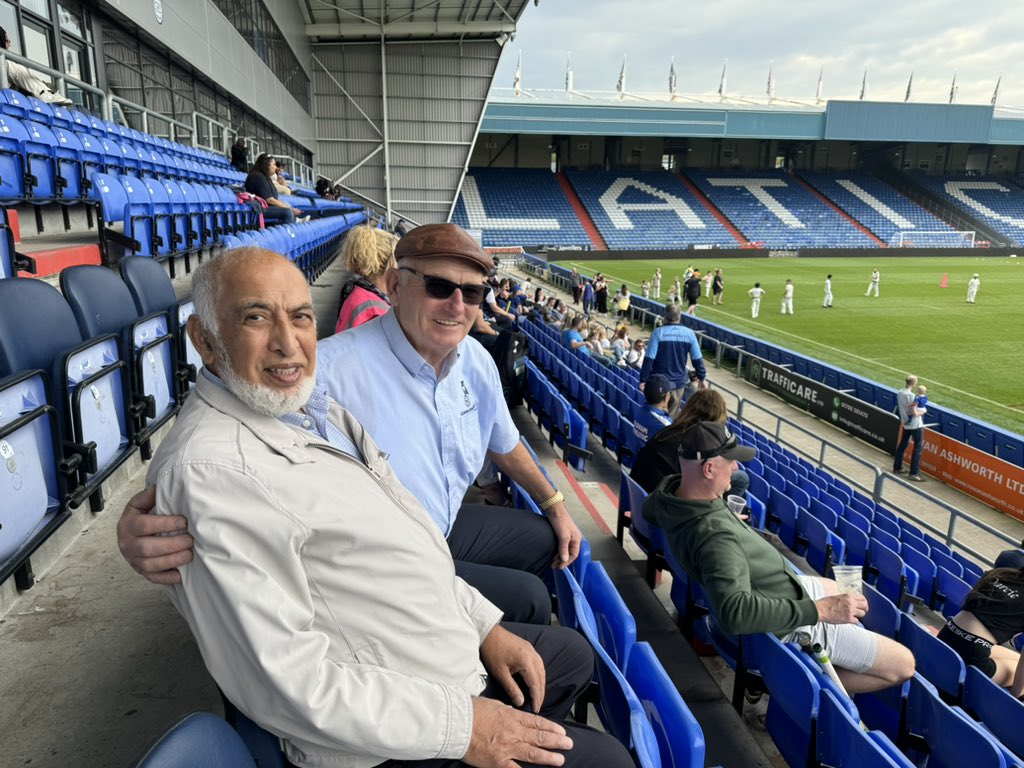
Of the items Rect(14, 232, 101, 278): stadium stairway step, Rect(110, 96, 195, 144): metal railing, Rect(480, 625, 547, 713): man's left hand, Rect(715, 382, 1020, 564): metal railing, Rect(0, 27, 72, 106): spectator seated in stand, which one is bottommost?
Rect(715, 382, 1020, 564): metal railing

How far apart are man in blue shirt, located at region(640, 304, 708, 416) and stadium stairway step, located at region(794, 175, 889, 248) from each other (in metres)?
41.1

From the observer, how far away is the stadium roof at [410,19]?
30.0 meters

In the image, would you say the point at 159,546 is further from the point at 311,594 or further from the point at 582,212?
the point at 582,212

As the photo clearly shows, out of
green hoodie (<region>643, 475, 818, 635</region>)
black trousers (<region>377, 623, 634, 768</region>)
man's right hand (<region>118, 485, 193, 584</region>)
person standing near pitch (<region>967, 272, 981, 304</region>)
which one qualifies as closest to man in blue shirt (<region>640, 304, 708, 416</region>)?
green hoodie (<region>643, 475, 818, 635</region>)

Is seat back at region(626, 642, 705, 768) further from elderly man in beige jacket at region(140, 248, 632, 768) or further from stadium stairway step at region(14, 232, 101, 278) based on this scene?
stadium stairway step at region(14, 232, 101, 278)

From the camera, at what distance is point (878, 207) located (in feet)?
152

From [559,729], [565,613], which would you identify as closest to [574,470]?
[565,613]

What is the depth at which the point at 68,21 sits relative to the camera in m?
10.8

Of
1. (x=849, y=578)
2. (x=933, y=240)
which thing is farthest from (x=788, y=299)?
(x=933, y=240)

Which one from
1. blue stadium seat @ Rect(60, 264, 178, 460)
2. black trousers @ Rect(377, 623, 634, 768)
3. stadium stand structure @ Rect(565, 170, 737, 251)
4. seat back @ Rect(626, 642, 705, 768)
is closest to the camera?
black trousers @ Rect(377, 623, 634, 768)

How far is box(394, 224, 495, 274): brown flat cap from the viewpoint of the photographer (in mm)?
2182

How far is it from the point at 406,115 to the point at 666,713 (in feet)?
120

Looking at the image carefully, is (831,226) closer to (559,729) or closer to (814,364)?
(814,364)

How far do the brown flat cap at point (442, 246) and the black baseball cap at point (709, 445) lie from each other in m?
1.12
